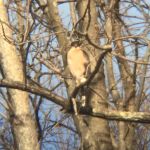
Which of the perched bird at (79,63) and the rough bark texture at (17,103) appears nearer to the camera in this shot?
the perched bird at (79,63)

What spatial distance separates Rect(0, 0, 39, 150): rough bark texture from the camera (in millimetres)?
6836

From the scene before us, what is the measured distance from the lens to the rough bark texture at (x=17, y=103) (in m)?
6.84

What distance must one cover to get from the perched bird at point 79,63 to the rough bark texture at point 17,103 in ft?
6.88

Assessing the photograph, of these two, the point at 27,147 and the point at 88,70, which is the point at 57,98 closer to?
the point at 88,70

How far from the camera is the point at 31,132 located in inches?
272

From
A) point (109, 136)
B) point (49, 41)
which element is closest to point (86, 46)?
point (109, 136)

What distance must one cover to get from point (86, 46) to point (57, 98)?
31.9 inches

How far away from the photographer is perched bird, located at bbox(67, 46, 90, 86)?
4.73 metres

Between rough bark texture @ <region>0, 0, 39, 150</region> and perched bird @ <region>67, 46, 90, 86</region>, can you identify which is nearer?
perched bird @ <region>67, 46, 90, 86</region>

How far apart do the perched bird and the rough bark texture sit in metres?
2.10

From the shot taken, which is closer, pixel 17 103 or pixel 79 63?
pixel 79 63

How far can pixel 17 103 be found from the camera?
23.0 ft

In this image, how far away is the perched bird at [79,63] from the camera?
4.73 m

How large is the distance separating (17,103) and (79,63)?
248cm
